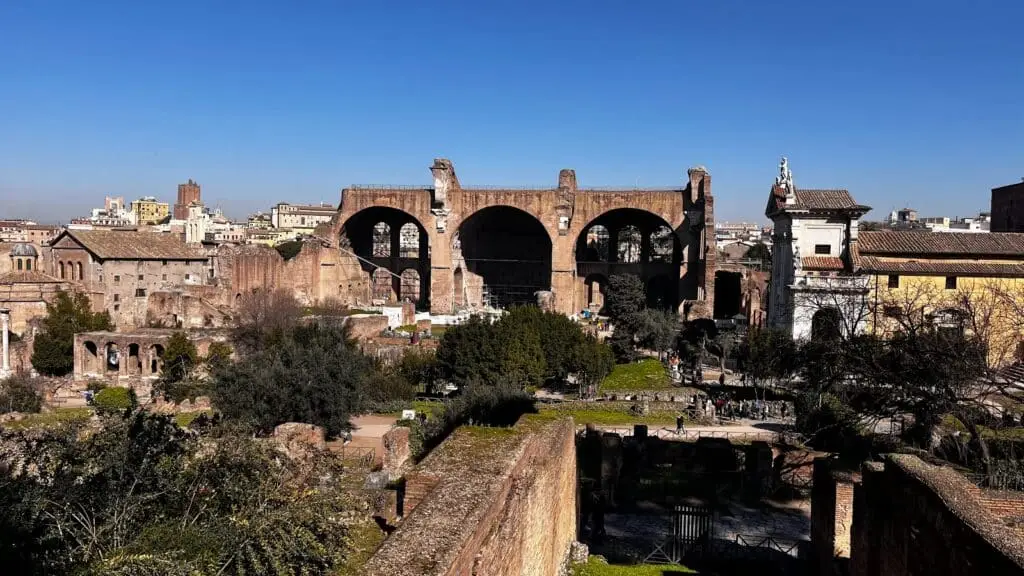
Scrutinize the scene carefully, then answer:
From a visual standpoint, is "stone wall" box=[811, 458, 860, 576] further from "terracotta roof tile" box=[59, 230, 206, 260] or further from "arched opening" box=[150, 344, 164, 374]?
"terracotta roof tile" box=[59, 230, 206, 260]

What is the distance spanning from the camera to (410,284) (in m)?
43.7

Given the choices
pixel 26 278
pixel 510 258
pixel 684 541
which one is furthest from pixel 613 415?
pixel 510 258

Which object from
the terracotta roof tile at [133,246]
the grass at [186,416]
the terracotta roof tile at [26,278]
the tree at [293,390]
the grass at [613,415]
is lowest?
the grass at [186,416]

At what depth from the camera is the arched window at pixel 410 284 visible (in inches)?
1714

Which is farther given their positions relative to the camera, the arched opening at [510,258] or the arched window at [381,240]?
the arched window at [381,240]

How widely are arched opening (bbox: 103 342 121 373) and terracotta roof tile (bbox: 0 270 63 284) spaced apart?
582 centimetres

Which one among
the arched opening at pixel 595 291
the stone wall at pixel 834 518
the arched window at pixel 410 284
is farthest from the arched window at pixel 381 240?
the stone wall at pixel 834 518

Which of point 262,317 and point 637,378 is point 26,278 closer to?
point 262,317

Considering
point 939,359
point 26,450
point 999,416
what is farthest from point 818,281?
point 26,450

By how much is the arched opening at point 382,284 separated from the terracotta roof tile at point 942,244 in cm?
2526

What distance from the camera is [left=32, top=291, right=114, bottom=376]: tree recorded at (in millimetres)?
26875

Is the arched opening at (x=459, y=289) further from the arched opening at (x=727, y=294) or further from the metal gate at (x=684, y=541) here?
the metal gate at (x=684, y=541)

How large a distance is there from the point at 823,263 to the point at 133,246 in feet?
89.5

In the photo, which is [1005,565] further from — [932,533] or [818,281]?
[818,281]
